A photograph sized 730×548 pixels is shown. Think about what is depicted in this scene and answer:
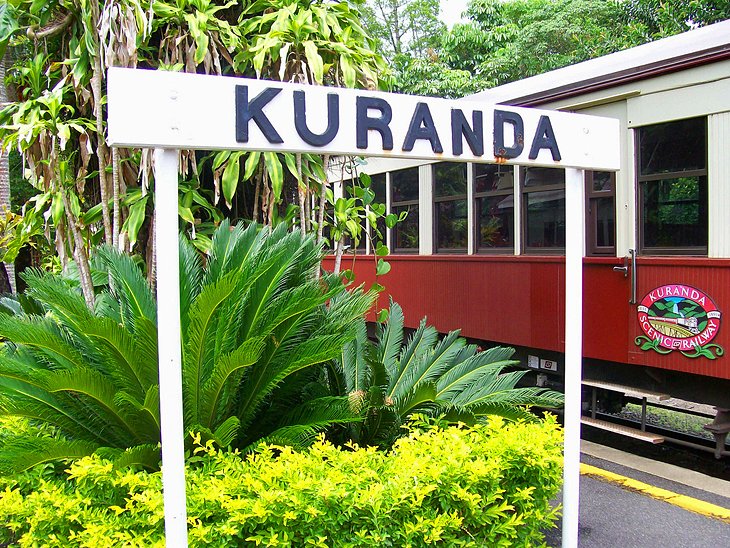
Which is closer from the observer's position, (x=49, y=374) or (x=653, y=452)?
(x=49, y=374)

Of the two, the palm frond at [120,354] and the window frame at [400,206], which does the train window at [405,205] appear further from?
the palm frond at [120,354]

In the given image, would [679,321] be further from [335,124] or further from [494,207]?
[335,124]

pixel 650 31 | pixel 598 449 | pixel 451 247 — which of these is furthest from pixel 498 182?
pixel 650 31

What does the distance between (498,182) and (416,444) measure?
13.5 feet

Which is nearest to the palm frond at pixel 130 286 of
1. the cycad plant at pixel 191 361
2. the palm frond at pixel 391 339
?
the cycad plant at pixel 191 361

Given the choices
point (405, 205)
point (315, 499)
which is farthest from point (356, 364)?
point (405, 205)

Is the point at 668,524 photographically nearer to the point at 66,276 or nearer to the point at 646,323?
the point at 646,323

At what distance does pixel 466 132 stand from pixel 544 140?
44 centimetres

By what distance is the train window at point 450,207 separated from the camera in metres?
7.34

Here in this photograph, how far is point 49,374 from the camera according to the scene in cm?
307

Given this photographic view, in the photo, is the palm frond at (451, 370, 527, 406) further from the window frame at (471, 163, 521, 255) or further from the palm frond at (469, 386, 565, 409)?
the window frame at (471, 163, 521, 255)

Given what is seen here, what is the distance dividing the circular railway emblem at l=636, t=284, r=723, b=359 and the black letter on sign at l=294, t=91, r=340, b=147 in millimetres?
3531

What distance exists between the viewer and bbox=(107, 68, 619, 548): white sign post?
8.21 ft

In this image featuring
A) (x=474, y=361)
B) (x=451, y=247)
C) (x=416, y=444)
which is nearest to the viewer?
(x=416, y=444)
